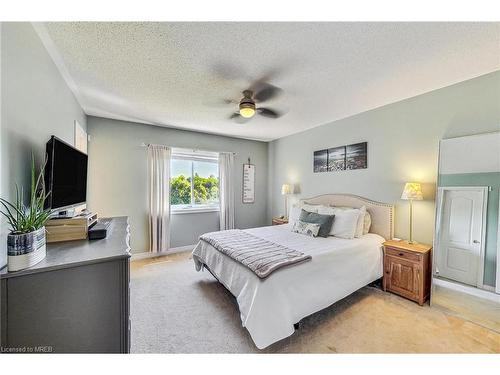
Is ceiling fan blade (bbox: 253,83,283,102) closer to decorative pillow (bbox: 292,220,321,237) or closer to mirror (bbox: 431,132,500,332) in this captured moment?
decorative pillow (bbox: 292,220,321,237)

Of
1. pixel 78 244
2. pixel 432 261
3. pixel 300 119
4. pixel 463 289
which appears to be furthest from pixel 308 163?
pixel 78 244

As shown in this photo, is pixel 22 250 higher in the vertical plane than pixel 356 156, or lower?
lower

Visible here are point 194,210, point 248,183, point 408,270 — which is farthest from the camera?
point 248,183

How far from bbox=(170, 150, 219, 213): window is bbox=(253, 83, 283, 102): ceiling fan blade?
2148mm

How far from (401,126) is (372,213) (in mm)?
1288

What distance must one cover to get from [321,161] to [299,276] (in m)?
2.58

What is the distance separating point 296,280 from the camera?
1824 mm

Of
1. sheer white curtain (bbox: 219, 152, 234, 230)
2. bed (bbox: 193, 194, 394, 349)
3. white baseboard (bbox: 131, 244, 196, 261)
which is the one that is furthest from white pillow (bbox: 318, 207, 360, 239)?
white baseboard (bbox: 131, 244, 196, 261)

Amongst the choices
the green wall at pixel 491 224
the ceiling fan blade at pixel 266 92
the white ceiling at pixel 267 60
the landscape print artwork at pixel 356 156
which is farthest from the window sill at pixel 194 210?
the green wall at pixel 491 224

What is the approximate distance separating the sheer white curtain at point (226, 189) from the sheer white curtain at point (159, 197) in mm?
1108

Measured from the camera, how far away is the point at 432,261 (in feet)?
7.73

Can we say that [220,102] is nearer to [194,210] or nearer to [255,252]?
[255,252]

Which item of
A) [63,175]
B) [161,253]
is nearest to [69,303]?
[63,175]
